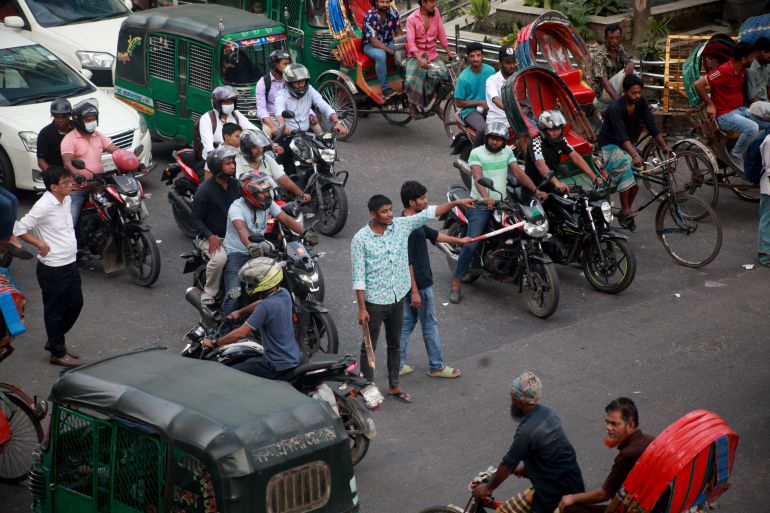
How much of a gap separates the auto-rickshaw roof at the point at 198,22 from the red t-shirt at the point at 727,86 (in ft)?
18.3

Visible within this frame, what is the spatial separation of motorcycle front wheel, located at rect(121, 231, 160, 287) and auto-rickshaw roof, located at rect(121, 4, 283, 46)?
3.53 meters

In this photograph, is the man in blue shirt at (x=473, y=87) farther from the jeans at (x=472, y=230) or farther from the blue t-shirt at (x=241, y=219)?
the blue t-shirt at (x=241, y=219)

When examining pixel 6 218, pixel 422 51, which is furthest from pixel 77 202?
pixel 422 51

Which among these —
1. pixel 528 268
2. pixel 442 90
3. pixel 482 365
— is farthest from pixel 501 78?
pixel 482 365

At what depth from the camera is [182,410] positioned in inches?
234

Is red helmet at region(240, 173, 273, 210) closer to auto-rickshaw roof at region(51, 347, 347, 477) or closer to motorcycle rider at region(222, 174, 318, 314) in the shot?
motorcycle rider at region(222, 174, 318, 314)

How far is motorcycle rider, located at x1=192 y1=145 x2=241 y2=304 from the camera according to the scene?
9.83 meters

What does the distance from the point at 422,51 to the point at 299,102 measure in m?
2.96

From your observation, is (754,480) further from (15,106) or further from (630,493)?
(15,106)

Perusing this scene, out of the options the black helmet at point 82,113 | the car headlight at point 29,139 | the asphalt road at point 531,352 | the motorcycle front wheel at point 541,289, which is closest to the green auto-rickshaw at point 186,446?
the asphalt road at point 531,352

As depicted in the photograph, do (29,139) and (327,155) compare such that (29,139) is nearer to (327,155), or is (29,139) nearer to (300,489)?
(327,155)

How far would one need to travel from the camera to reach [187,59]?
13969 millimetres

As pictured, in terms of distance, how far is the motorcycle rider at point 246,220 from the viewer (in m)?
9.47

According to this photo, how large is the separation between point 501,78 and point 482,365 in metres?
4.70
